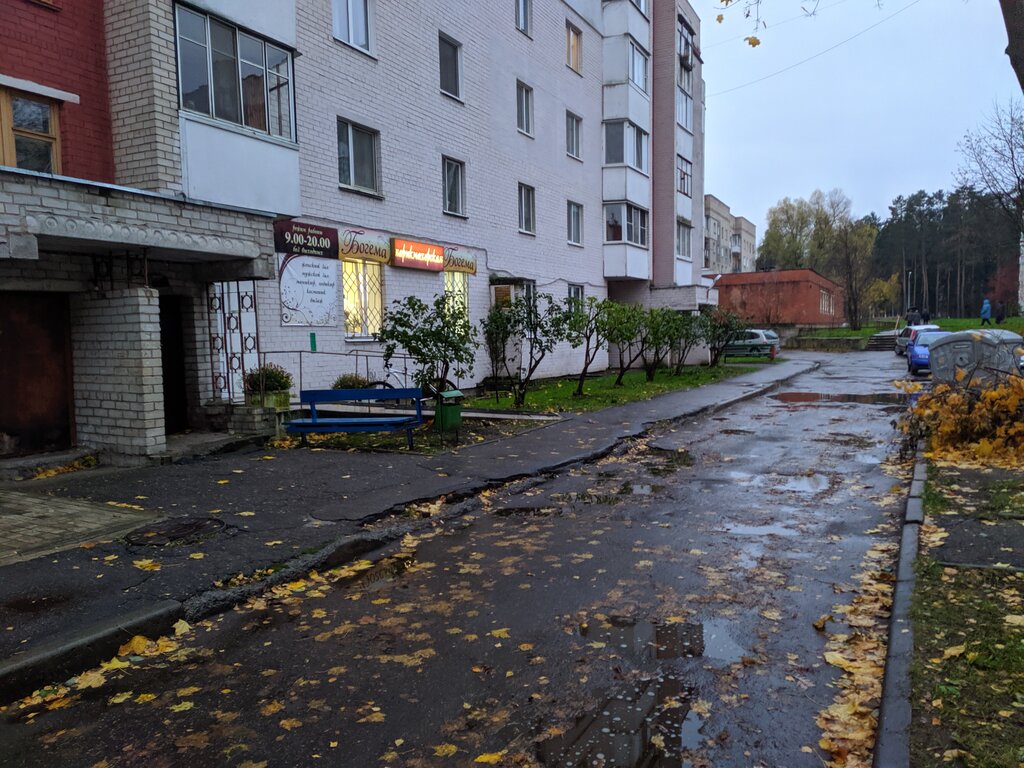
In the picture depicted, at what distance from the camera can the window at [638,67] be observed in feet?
94.9

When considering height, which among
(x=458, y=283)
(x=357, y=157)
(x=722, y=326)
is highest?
(x=357, y=157)

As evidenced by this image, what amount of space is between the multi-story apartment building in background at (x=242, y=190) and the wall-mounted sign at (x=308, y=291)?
5 centimetres

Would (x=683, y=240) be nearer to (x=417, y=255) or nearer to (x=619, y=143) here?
(x=619, y=143)

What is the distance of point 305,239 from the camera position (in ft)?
45.4

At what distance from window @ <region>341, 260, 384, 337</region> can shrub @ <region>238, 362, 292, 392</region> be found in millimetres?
2742

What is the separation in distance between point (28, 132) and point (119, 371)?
385 centimetres

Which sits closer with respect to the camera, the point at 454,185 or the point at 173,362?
the point at 173,362

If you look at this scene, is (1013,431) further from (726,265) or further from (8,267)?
(726,265)

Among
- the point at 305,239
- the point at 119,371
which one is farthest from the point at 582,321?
the point at 119,371

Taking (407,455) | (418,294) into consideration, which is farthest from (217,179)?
(418,294)

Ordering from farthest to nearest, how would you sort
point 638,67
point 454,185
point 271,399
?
point 638,67 → point 454,185 → point 271,399

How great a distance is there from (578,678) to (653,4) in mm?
34323

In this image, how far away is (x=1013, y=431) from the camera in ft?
29.5

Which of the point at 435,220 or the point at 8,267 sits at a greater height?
the point at 435,220
